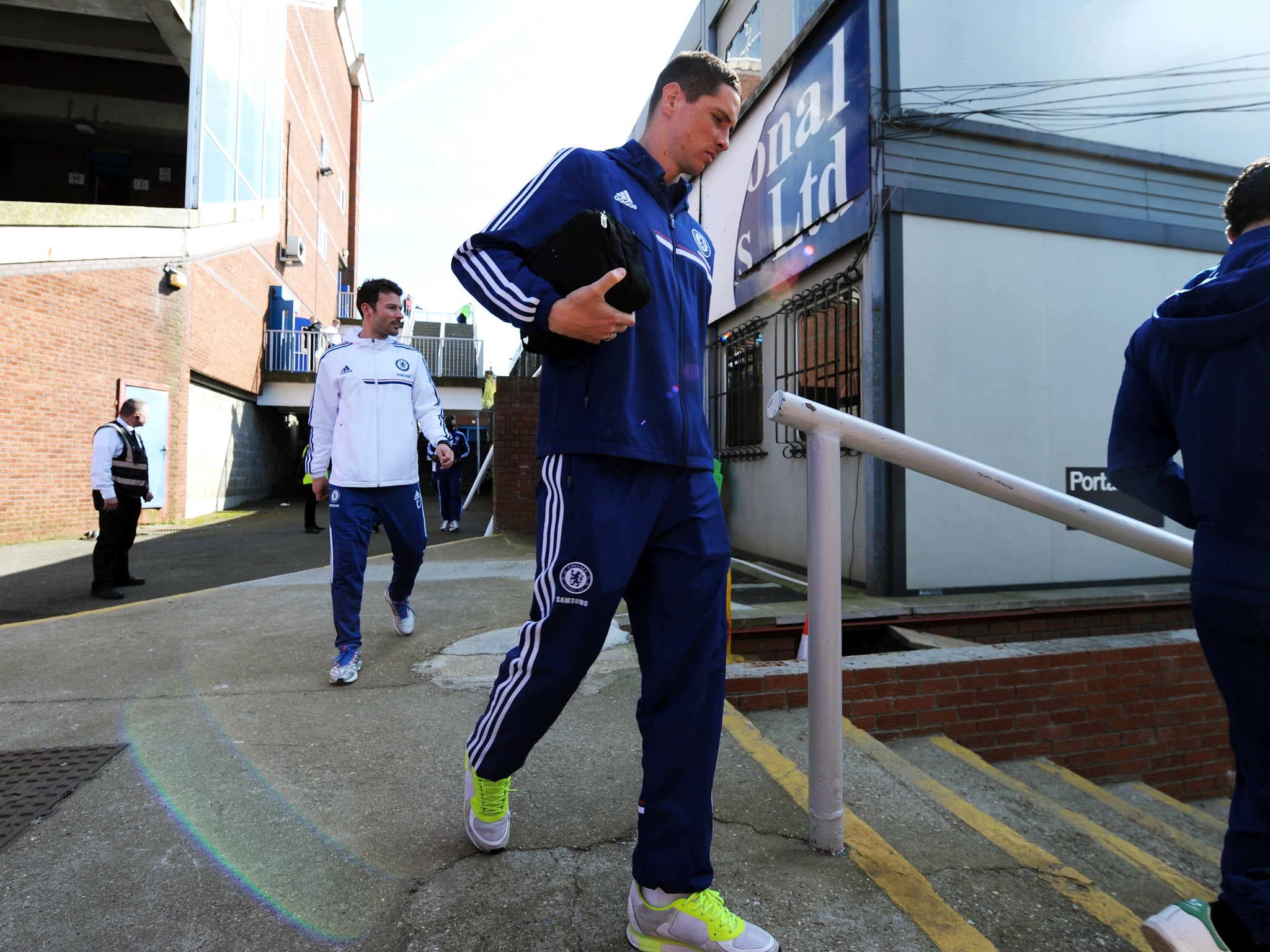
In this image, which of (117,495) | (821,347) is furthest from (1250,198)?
(117,495)

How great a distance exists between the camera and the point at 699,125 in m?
1.84

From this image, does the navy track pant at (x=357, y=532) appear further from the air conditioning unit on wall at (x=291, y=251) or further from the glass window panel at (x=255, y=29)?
the air conditioning unit on wall at (x=291, y=251)

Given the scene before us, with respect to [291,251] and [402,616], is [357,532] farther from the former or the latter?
[291,251]

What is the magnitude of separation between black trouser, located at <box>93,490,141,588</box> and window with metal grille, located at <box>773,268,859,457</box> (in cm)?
589

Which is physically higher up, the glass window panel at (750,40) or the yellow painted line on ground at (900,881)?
the glass window panel at (750,40)

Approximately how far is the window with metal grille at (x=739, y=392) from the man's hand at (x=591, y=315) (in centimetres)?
637

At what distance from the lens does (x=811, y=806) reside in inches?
75.6

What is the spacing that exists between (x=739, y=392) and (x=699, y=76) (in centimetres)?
707

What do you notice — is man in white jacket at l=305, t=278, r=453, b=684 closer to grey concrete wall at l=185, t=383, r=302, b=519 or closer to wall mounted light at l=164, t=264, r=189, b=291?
wall mounted light at l=164, t=264, r=189, b=291

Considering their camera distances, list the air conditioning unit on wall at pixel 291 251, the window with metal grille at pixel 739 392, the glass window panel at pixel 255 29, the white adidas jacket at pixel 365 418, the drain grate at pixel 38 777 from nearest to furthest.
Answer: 1. the drain grate at pixel 38 777
2. the white adidas jacket at pixel 365 418
3. the window with metal grille at pixel 739 392
4. the glass window panel at pixel 255 29
5. the air conditioning unit on wall at pixel 291 251

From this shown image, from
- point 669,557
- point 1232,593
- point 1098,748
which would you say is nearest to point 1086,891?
point 1232,593

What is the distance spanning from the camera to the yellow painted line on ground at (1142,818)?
9.98ft

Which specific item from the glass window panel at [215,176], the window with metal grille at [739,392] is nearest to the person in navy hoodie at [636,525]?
the window with metal grille at [739,392]

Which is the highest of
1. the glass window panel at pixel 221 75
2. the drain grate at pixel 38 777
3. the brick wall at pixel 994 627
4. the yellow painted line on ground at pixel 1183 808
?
the glass window panel at pixel 221 75
